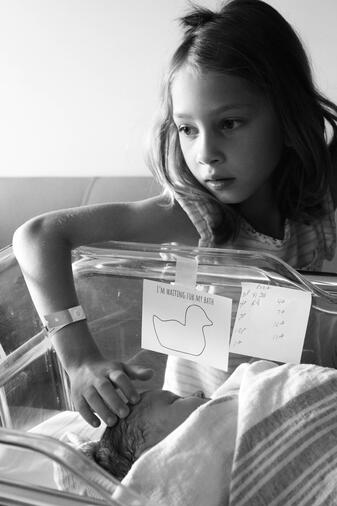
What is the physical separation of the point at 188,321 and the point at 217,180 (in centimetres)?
18

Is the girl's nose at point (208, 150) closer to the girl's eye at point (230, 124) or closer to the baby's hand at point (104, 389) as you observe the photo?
the girl's eye at point (230, 124)

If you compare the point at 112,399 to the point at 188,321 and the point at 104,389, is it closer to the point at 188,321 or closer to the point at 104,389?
the point at 104,389

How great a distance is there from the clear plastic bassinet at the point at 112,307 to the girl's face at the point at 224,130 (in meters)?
0.11

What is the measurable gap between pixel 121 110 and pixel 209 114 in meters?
0.73

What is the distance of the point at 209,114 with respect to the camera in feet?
2.28

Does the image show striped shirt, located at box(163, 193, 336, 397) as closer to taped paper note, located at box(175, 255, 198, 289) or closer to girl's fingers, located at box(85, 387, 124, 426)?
taped paper note, located at box(175, 255, 198, 289)

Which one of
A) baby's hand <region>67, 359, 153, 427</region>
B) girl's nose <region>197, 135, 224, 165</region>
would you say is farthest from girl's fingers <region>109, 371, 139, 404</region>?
girl's nose <region>197, 135, 224, 165</region>

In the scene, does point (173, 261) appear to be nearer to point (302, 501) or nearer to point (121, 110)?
point (302, 501)

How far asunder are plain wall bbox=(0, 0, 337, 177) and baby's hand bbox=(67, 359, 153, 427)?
73 cm

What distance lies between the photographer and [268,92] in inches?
28.9

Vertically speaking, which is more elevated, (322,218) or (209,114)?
(209,114)

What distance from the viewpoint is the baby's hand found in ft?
1.87

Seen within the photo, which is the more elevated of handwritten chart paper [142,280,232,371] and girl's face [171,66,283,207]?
girl's face [171,66,283,207]

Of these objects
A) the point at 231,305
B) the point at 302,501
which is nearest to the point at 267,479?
the point at 302,501
